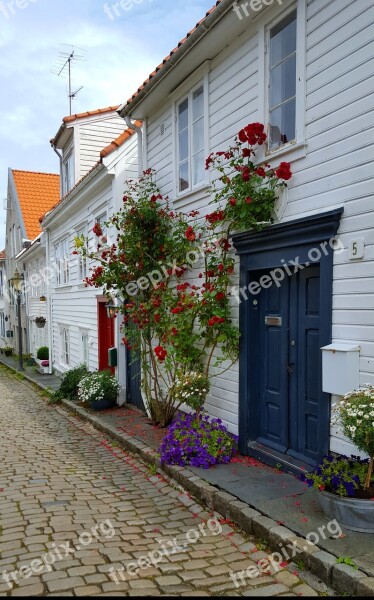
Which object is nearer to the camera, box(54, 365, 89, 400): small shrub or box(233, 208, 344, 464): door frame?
box(233, 208, 344, 464): door frame

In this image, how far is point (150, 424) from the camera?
820 centimetres

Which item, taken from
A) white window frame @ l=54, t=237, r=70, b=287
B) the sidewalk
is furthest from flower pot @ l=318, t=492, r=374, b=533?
white window frame @ l=54, t=237, r=70, b=287

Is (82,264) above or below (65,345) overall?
above

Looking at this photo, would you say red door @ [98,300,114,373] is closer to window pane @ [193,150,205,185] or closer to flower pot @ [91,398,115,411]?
flower pot @ [91,398,115,411]

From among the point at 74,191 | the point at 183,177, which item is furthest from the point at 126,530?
the point at 74,191

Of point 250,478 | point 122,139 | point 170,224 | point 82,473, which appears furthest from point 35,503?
point 122,139

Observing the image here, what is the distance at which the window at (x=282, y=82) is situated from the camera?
207 inches

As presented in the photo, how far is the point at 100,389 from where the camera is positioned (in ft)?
32.3

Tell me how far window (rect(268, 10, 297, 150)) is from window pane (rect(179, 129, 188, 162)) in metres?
2.28

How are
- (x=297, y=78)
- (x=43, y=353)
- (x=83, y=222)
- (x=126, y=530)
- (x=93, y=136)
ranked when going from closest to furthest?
(x=126, y=530)
(x=297, y=78)
(x=83, y=222)
(x=93, y=136)
(x=43, y=353)

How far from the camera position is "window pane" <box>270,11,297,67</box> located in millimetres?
5246

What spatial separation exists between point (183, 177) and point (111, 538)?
536 cm

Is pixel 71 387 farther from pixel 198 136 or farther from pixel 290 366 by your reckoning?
pixel 290 366

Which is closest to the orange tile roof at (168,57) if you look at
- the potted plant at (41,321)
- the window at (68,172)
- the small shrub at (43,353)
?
the window at (68,172)
